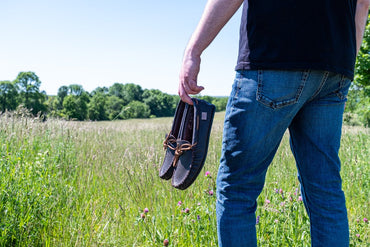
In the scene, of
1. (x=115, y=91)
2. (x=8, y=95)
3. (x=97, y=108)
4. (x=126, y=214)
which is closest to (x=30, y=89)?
(x=8, y=95)

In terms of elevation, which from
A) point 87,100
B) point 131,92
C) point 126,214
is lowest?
point 126,214

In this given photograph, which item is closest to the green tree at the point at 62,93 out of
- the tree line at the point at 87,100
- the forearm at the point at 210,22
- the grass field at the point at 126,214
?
the tree line at the point at 87,100

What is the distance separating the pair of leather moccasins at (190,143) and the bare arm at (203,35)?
0.14 metres

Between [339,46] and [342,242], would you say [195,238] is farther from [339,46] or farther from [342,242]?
[339,46]

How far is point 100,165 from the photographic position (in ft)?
11.5

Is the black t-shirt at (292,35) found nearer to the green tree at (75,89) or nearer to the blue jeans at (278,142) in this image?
the blue jeans at (278,142)

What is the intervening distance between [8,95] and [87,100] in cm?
2491

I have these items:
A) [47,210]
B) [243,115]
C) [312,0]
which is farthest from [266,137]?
[47,210]

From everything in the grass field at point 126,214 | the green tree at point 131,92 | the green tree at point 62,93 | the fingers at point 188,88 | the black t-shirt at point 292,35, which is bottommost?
the grass field at point 126,214

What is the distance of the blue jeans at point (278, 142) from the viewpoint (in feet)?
3.64

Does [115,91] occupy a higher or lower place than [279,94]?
higher

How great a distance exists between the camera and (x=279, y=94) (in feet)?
3.62

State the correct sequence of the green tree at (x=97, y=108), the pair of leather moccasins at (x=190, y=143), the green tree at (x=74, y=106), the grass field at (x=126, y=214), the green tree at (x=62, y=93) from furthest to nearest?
the green tree at (x=62, y=93) < the green tree at (x=97, y=108) < the green tree at (x=74, y=106) < the grass field at (x=126, y=214) < the pair of leather moccasins at (x=190, y=143)

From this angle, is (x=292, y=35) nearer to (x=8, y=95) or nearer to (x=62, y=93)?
(x=8, y=95)
